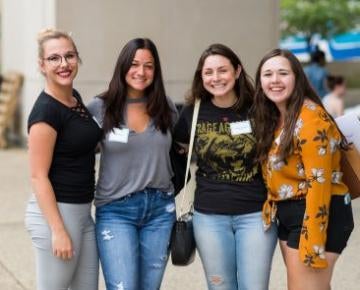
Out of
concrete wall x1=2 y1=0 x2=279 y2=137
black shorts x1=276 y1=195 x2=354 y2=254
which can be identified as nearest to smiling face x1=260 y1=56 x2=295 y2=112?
black shorts x1=276 y1=195 x2=354 y2=254

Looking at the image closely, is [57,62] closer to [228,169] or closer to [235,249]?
[228,169]

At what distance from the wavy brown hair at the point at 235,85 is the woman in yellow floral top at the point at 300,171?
0.16m

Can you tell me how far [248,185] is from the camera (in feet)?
14.0

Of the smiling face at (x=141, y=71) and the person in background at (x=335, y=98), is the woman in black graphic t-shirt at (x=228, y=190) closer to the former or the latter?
the smiling face at (x=141, y=71)

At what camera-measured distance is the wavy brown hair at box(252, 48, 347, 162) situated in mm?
3955

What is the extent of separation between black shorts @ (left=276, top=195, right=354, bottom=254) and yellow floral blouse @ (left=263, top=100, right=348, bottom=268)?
2.1 inches

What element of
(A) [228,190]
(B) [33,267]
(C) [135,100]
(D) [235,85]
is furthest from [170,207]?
(B) [33,267]

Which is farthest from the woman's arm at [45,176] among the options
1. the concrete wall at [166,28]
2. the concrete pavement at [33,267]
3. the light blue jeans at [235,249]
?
the concrete wall at [166,28]

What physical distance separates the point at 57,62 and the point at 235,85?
980 millimetres

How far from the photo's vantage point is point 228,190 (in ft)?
14.0

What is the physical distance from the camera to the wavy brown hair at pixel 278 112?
156 inches

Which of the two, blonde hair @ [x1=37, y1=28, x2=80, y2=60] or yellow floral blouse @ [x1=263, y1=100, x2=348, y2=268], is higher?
blonde hair @ [x1=37, y1=28, x2=80, y2=60]

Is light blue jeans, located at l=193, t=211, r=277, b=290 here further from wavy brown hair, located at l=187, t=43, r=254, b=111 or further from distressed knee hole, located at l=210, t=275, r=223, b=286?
wavy brown hair, located at l=187, t=43, r=254, b=111

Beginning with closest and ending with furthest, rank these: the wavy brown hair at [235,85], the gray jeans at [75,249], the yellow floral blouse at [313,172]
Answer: the yellow floral blouse at [313,172] < the gray jeans at [75,249] < the wavy brown hair at [235,85]
